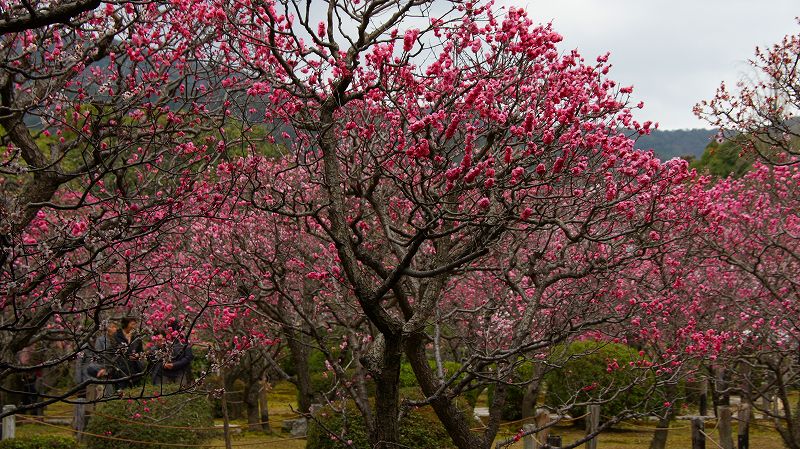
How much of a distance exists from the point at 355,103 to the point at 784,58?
17.0 feet

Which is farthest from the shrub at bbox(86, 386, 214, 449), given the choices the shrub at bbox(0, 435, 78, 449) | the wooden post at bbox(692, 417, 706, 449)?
the wooden post at bbox(692, 417, 706, 449)

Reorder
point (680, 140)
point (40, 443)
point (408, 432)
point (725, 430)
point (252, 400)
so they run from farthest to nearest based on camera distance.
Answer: point (680, 140) < point (252, 400) < point (725, 430) < point (40, 443) < point (408, 432)

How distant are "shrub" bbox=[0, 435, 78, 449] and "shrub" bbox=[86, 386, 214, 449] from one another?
61 cm

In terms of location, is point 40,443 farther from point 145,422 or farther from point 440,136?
point 440,136

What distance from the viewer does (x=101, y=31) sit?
7.62m

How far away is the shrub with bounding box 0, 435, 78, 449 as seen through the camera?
8.95 meters

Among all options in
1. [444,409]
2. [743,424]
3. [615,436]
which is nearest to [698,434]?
[743,424]

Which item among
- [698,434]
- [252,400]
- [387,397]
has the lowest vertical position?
[698,434]

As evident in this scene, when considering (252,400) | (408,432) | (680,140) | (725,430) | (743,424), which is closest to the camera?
(408,432)

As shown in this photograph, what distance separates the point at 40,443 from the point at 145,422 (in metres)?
1.34

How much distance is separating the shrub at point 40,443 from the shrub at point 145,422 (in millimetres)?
608

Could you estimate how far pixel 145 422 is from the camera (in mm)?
9984

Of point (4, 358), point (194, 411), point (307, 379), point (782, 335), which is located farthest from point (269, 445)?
point (782, 335)

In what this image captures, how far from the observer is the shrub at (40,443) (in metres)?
8.95
